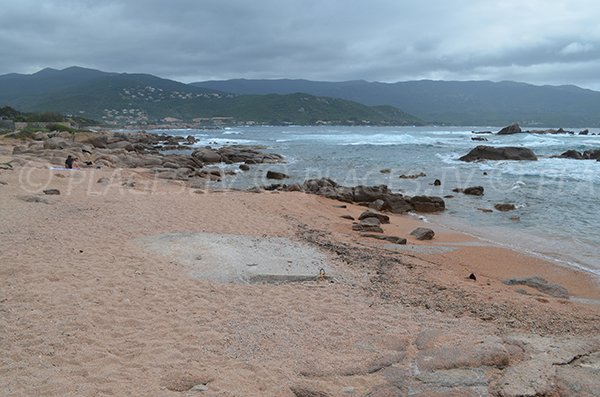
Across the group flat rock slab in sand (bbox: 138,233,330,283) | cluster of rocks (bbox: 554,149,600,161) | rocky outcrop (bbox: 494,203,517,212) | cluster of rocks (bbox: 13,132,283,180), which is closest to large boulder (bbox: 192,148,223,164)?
cluster of rocks (bbox: 13,132,283,180)

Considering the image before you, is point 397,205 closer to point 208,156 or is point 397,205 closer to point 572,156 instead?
point 208,156

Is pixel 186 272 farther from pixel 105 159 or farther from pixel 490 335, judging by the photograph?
pixel 105 159

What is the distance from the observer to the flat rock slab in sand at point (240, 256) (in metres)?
6.91

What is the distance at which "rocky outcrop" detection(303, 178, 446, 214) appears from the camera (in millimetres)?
14984

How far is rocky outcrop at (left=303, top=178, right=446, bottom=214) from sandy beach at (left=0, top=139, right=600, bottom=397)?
467cm

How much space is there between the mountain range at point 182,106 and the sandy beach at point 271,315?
130 meters

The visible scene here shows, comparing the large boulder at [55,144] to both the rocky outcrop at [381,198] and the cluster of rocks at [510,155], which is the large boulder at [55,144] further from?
the cluster of rocks at [510,155]

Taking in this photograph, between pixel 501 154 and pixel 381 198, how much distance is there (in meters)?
18.7

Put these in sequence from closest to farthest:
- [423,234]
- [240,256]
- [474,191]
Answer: [240,256] → [423,234] → [474,191]

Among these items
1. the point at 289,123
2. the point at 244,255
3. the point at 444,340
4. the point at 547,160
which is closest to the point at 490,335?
the point at 444,340

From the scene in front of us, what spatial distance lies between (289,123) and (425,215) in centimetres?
13913

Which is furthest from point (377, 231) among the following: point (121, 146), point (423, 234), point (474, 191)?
point (121, 146)

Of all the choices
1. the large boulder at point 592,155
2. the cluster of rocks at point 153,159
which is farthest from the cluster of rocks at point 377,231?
the large boulder at point 592,155

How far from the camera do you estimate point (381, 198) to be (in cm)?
1562
